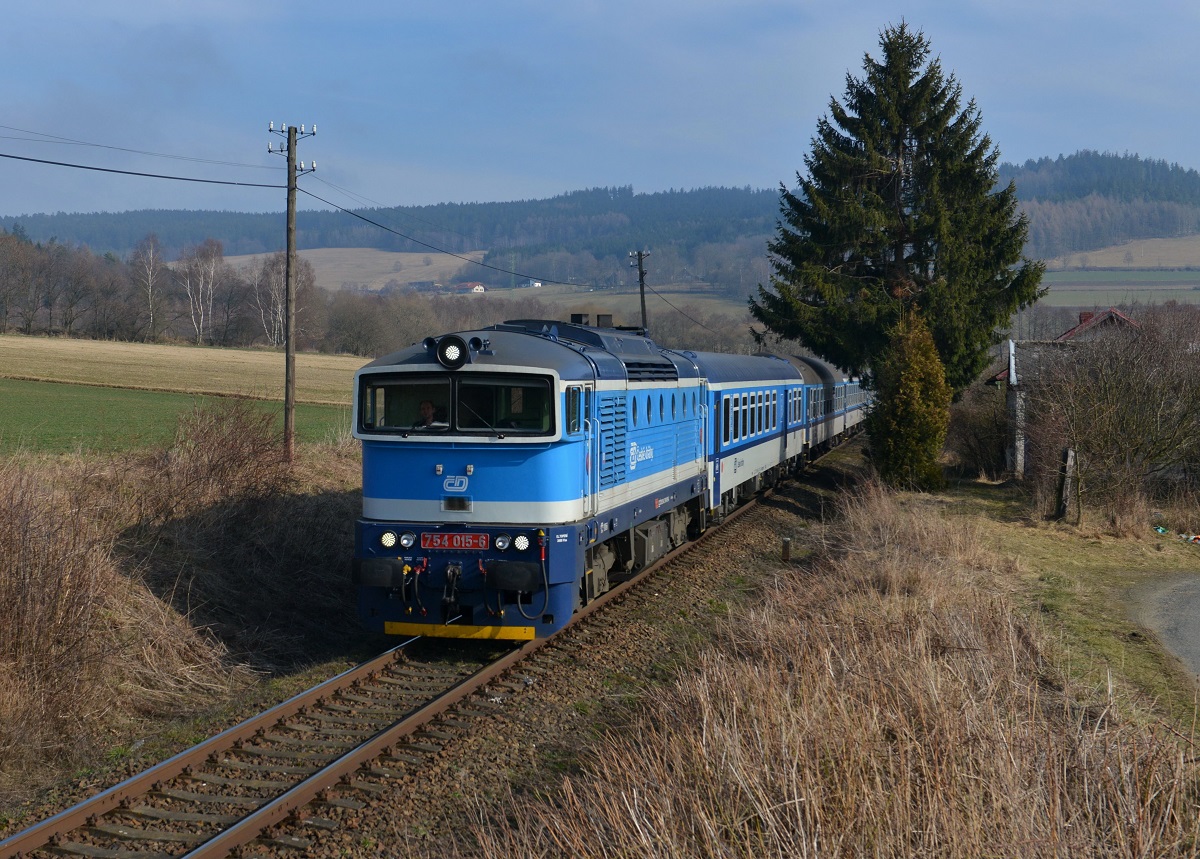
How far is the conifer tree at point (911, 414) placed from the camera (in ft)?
80.6

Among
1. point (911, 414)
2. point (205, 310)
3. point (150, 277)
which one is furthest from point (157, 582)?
point (205, 310)

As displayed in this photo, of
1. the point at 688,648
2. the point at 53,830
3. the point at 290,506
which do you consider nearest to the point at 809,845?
the point at 53,830

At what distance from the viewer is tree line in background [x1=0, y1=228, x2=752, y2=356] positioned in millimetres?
80875

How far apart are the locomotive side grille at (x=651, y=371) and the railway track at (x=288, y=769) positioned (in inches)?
160

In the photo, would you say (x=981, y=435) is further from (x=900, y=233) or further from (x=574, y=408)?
(x=574, y=408)

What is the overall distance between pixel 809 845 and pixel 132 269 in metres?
109

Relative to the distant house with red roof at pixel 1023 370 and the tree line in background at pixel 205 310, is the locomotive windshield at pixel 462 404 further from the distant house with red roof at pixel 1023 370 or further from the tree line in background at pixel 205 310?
the tree line in background at pixel 205 310

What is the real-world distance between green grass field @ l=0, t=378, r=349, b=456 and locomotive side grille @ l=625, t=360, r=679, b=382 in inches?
327

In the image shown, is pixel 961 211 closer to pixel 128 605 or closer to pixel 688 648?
pixel 688 648

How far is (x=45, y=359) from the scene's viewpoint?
5266 centimetres

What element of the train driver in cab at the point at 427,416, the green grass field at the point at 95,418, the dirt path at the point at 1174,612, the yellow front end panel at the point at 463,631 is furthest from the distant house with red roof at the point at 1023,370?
the train driver in cab at the point at 427,416

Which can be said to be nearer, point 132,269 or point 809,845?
point 809,845

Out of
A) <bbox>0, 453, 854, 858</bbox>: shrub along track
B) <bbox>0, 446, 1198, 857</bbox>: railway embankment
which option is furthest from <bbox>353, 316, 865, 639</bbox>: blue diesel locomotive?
<bbox>0, 446, 1198, 857</bbox>: railway embankment

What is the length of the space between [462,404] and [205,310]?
101m
